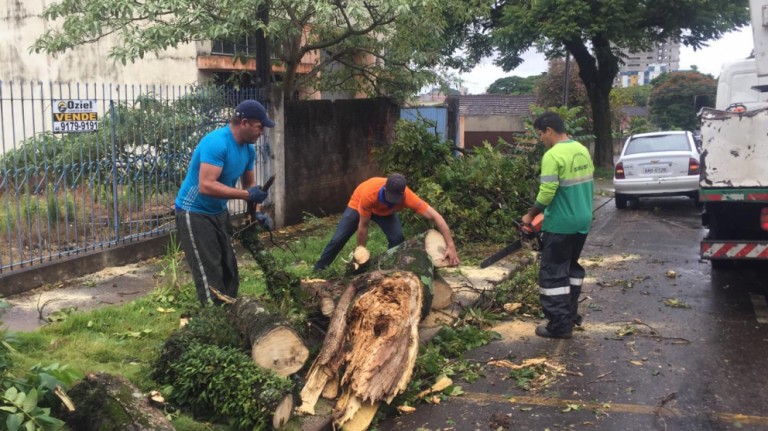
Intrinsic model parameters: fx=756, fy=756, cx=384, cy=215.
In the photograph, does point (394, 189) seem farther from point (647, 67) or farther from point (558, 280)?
point (647, 67)

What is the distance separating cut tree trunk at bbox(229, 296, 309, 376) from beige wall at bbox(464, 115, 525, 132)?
32584 millimetres

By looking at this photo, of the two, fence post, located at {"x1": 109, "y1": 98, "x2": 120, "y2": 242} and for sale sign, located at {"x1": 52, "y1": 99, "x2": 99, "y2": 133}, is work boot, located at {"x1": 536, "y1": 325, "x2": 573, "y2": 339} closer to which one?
fence post, located at {"x1": 109, "y1": 98, "x2": 120, "y2": 242}

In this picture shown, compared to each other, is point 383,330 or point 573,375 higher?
point 383,330

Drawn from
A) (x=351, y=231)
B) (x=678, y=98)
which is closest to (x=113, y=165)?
(x=351, y=231)

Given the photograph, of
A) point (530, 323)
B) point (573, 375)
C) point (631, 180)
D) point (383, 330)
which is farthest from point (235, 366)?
point (631, 180)

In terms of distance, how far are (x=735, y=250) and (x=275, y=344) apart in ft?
15.3

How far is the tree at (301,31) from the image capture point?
8.99 metres

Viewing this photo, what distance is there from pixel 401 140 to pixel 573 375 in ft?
20.6

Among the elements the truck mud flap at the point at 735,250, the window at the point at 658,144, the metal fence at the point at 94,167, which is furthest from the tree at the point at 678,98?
the metal fence at the point at 94,167

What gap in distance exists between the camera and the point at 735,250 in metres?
7.08

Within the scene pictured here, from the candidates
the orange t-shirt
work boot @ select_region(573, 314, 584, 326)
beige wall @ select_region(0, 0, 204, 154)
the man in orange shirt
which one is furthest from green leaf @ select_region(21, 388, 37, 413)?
beige wall @ select_region(0, 0, 204, 154)

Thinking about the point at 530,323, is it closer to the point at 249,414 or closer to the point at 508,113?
the point at 249,414

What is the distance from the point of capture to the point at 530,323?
22.8 feet

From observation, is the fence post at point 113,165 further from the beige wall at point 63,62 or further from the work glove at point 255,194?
the beige wall at point 63,62
